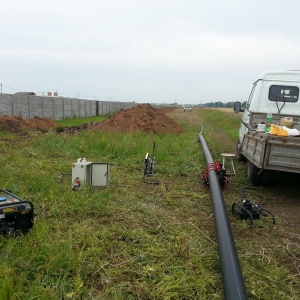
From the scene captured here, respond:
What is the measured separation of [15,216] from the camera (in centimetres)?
349

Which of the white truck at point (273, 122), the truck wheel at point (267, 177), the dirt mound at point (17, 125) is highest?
the white truck at point (273, 122)

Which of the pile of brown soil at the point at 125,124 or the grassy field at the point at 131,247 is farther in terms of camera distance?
the pile of brown soil at the point at 125,124

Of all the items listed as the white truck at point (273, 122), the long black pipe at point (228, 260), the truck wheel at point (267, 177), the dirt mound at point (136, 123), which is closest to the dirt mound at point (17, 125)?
the dirt mound at point (136, 123)

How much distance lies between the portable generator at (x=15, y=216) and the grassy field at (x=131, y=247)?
85 millimetres

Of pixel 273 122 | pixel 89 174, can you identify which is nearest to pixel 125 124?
pixel 273 122

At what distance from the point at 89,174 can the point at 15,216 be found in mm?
2380

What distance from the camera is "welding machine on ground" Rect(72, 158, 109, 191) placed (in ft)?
18.5

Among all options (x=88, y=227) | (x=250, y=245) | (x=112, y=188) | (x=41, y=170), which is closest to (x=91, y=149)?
(x=41, y=170)

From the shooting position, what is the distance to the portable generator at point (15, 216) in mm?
3416

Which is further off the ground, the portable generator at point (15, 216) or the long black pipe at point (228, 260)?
the portable generator at point (15, 216)

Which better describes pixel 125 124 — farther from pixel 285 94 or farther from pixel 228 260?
pixel 228 260

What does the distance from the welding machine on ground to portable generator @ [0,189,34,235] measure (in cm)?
198

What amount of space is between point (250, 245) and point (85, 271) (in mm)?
1871

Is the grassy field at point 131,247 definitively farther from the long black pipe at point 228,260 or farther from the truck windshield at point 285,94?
the truck windshield at point 285,94
